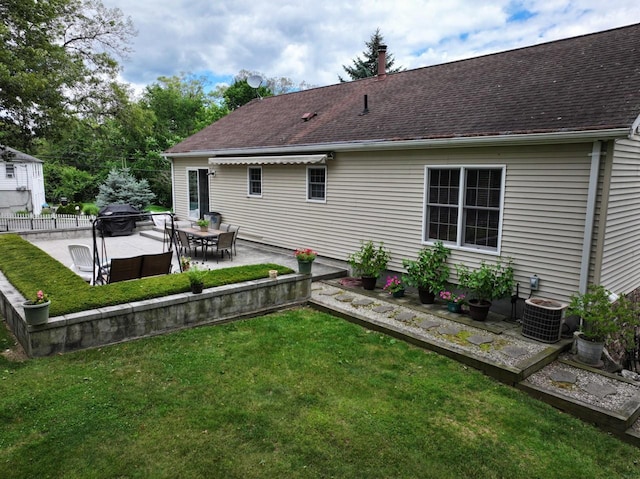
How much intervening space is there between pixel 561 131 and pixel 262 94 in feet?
103

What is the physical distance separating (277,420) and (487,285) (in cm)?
452

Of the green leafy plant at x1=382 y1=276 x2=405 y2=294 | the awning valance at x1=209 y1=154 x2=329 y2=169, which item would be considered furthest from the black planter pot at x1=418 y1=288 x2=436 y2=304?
the awning valance at x1=209 y1=154 x2=329 y2=169

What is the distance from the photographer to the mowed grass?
3611 millimetres

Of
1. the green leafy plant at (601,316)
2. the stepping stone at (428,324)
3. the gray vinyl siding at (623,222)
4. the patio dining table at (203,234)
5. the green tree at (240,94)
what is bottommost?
the stepping stone at (428,324)

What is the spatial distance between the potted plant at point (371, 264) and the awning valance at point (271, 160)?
2575 millimetres

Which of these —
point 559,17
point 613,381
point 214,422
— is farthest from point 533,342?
point 559,17

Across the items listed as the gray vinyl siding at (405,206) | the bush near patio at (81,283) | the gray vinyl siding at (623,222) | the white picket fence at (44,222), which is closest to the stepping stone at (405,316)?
the gray vinyl siding at (405,206)

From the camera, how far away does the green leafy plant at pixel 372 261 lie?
8.88 metres

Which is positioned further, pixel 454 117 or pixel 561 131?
pixel 454 117

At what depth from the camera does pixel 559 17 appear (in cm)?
1869

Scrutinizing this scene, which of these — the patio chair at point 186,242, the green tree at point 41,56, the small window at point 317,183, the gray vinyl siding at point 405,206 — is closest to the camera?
the gray vinyl siding at point 405,206

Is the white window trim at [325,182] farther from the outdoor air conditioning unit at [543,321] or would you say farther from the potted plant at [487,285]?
the outdoor air conditioning unit at [543,321]

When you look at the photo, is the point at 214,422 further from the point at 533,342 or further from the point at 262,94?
the point at 262,94

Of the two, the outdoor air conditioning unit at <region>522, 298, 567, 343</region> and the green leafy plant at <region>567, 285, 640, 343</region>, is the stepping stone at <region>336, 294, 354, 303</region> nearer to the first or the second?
the outdoor air conditioning unit at <region>522, 298, 567, 343</region>
